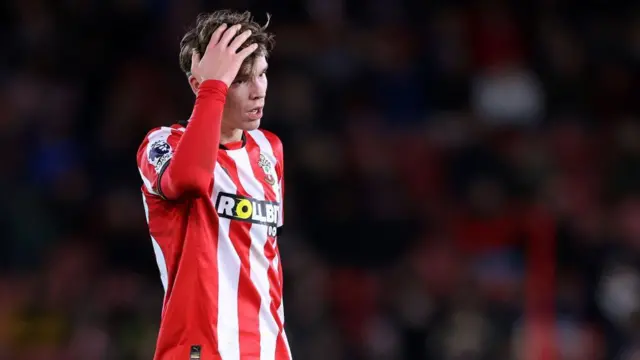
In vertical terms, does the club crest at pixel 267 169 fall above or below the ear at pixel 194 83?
below

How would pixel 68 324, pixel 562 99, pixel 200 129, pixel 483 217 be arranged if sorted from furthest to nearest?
pixel 562 99, pixel 483 217, pixel 68 324, pixel 200 129

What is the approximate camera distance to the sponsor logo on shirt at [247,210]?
3043 mm

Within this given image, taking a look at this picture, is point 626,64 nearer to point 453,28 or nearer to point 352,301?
point 453,28

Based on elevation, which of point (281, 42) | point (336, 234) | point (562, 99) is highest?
point (281, 42)

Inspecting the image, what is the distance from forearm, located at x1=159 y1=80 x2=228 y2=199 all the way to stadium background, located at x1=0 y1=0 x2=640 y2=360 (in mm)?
3739

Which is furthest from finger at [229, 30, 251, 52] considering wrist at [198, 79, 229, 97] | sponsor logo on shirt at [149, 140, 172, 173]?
sponsor logo on shirt at [149, 140, 172, 173]

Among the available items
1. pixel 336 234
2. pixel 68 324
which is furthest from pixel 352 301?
pixel 68 324

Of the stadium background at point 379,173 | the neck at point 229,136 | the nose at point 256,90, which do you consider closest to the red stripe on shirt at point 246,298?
the neck at point 229,136

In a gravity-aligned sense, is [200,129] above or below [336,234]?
below

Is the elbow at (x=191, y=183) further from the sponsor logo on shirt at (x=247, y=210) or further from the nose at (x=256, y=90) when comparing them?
the nose at (x=256, y=90)

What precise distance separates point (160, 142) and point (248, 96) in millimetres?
285

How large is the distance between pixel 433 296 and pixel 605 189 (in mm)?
1739

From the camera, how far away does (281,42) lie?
8.66 m

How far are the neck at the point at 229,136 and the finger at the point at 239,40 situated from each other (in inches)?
11.6
